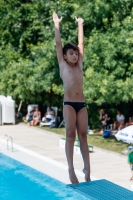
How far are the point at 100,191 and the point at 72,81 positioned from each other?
64.7 inches

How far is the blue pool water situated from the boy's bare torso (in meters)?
1.81

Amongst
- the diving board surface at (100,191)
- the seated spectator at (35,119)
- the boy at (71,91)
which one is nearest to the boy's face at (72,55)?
the boy at (71,91)

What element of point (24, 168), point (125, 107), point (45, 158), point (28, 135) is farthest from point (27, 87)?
point (24, 168)

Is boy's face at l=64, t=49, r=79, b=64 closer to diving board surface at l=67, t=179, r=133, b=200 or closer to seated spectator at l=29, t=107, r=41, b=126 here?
diving board surface at l=67, t=179, r=133, b=200

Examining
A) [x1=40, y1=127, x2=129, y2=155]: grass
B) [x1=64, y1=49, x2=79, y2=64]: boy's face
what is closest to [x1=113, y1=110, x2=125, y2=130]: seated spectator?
[x1=40, y1=127, x2=129, y2=155]: grass

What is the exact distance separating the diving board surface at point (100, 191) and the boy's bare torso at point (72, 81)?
1.27 metres

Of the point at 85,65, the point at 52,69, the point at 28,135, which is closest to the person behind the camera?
the point at 85,65

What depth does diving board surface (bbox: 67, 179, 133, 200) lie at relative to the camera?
6055mm

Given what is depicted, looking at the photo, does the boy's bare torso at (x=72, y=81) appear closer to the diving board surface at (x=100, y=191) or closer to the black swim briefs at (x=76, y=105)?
the black swim briefs at (x=76, y=105)

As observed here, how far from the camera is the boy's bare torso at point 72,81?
21.1 feet

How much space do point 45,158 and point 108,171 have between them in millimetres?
2039

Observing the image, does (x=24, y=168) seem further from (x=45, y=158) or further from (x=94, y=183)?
(x=94, y=183)

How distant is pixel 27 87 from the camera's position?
18.1 metres

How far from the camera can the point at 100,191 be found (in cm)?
632
